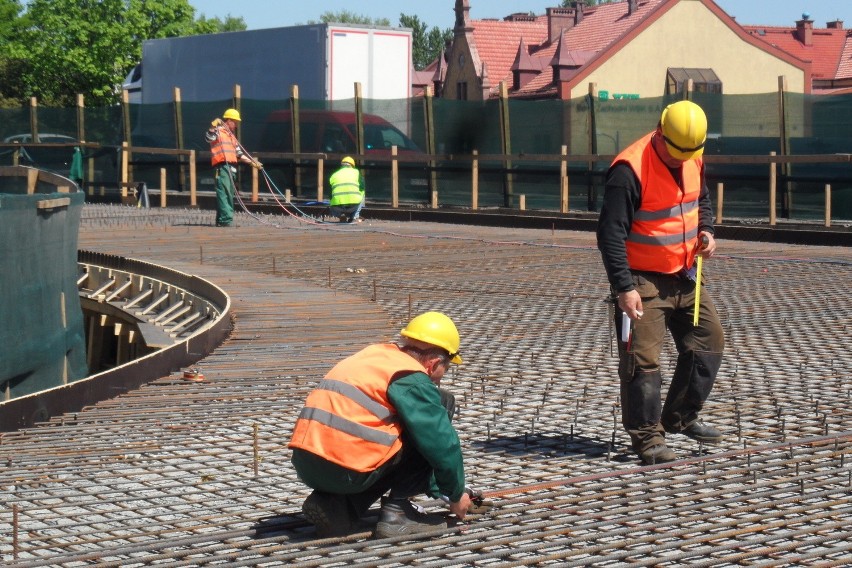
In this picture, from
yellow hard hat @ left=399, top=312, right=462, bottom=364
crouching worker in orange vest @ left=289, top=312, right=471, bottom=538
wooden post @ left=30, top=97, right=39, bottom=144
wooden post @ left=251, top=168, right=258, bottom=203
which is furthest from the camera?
wooden post @ left=30, top=97, right=39, bottom=144

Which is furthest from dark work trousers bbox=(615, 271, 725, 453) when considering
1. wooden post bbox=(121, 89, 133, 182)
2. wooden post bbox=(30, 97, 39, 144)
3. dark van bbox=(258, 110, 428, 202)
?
wooden post bbox=(30, 97, 39, 144)

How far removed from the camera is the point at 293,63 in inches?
1160

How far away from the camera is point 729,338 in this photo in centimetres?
946

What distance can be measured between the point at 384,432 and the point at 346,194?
15.6 m

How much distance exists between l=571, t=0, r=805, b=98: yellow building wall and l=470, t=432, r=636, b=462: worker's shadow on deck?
49.7 metres

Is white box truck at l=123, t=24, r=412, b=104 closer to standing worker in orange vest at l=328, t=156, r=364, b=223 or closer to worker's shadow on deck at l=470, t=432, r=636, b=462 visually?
standing worker in orange vest at l=328, t=156, r=364, b=223

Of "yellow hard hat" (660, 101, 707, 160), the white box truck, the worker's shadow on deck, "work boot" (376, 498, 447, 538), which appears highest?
the white box truck

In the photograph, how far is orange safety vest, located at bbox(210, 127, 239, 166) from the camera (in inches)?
696

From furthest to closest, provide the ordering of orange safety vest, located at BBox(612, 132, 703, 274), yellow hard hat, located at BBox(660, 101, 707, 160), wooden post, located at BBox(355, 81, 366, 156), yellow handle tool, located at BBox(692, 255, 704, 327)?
wooden post, located at BBox(355, 81, 366, 156)
yellow handle tool, located at BBox(692, 255, 704, 327)
orange safety vest, located at BBox(612, 132, 703, 274)
yellow hard hat, located at BBox(660, 101, 707, 160)

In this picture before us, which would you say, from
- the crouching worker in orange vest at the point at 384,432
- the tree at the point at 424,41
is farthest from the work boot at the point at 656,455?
the tree at the point at 424,41

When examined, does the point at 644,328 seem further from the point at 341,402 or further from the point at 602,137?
the point at 602,137

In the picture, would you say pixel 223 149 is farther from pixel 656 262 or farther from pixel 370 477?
pixel 370 477

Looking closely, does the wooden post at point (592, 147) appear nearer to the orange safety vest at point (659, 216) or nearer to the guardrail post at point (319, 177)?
the guardrail post at point (319, 177)

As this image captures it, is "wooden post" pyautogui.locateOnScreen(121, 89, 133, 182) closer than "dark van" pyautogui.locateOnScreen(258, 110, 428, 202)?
No
